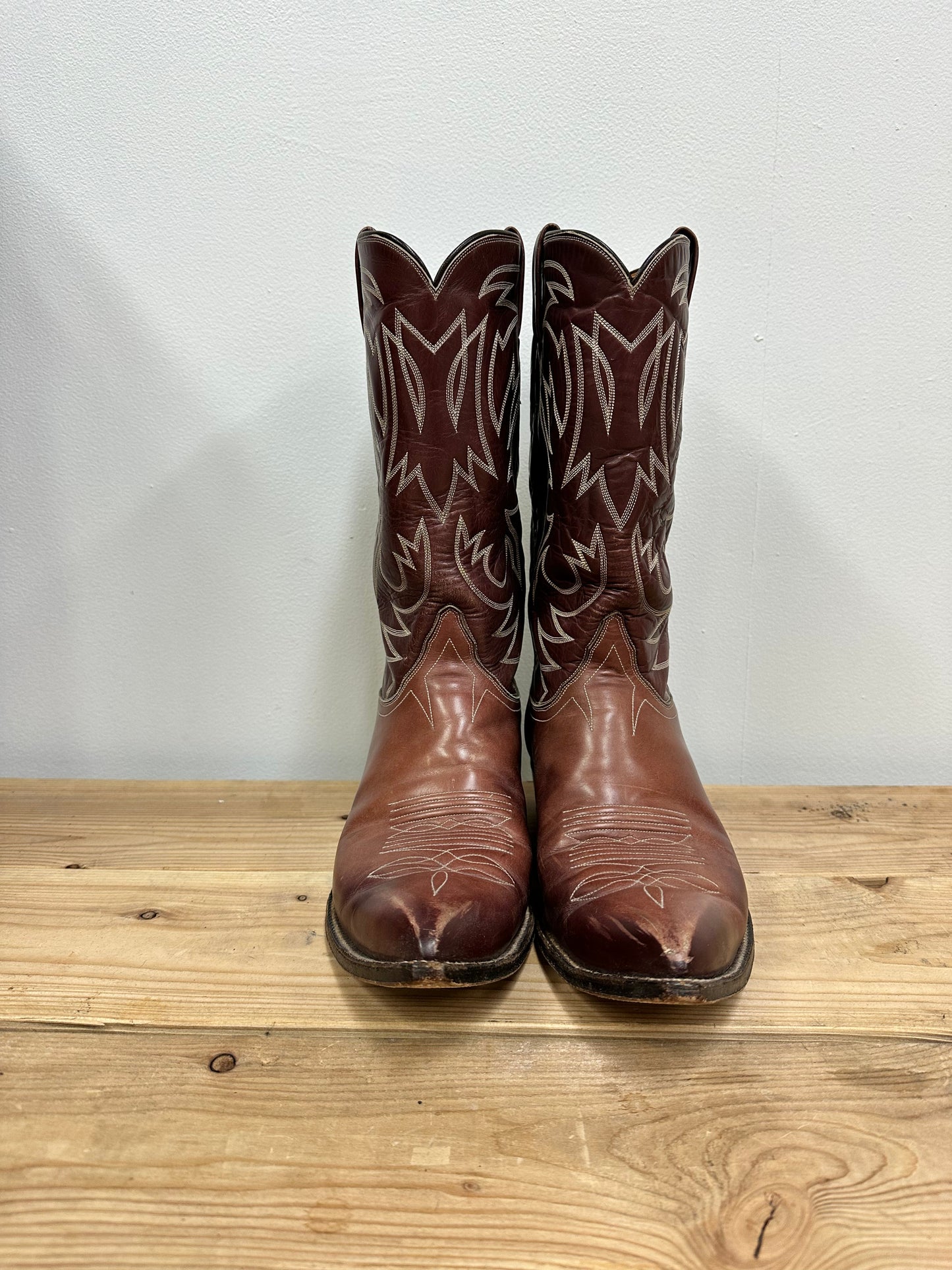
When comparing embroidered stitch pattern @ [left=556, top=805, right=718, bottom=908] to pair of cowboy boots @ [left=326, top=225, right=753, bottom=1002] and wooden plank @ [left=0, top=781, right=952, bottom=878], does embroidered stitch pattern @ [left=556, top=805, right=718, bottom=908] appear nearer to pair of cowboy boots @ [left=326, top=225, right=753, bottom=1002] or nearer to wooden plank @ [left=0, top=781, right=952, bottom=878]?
pair of cowboy boots @ [left=326, top=225, right=753, bottom=1002]

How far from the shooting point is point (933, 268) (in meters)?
0.94

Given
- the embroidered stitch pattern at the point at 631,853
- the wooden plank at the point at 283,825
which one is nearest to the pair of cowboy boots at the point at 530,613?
the embroidered stitch pattern at the point at 631,853

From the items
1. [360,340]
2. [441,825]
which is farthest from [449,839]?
[360,340]

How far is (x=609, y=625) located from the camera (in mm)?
802

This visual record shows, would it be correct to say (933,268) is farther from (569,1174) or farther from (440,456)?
(569,1174)

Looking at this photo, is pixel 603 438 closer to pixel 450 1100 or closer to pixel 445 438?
pixel 445 438

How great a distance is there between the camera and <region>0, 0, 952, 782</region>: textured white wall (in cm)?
89

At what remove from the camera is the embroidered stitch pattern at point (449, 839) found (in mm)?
632

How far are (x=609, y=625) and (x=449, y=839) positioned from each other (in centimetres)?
28

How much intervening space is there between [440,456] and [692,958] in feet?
1.63

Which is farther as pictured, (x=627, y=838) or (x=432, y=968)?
(x=627, y=838)

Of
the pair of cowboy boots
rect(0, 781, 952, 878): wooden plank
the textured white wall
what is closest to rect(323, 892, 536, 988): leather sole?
the pair of cowboy boots

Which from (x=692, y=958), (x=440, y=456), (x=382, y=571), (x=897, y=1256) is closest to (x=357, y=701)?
(x=382, y=571)

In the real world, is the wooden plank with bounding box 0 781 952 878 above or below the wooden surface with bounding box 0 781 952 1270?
below
